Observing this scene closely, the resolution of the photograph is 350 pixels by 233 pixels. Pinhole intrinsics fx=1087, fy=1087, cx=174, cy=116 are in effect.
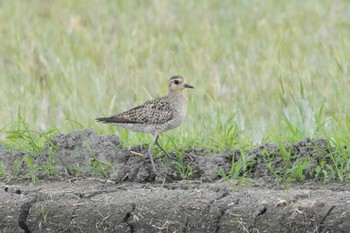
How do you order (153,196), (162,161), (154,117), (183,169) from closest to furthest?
(153,196)
(183,169)
(162,161)
(154,117)

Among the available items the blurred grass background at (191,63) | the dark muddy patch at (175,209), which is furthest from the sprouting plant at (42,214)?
the blurred grass background at (191,63)

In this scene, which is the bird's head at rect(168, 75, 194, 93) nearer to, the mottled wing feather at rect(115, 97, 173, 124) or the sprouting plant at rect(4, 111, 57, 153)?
the mottled wing feather at rect(115, 97, 173, 124)

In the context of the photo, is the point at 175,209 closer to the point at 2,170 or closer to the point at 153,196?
the point at 153,196

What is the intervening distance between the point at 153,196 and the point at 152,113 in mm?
1301

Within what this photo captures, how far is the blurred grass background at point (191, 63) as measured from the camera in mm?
9188

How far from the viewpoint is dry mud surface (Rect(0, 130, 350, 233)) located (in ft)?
21.4

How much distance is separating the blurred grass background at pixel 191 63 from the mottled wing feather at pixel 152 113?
26 centimetres

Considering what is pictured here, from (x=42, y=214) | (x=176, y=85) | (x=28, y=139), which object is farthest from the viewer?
(x=176, y=85)

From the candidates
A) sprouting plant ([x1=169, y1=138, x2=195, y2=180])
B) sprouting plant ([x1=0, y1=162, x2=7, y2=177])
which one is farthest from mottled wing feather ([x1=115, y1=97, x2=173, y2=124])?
sprouting plant ([x1=0, y1=162, x2=7, y2=177])

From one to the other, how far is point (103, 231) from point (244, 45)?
572 centimetres

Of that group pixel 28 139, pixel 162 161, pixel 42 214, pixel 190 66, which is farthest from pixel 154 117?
pixel 190 66

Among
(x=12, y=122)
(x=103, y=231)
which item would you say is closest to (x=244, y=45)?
(x=12, y=122)

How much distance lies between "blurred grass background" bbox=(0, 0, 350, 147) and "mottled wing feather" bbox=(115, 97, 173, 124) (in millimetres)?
257

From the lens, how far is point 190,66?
1155cm
